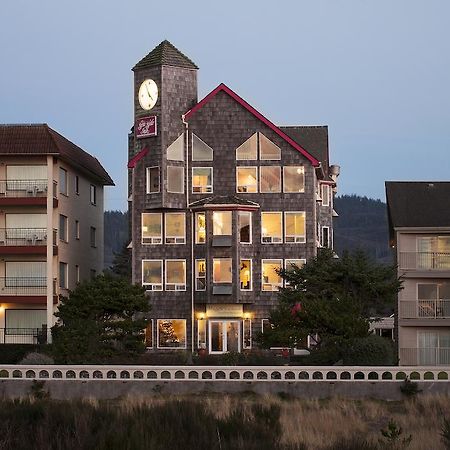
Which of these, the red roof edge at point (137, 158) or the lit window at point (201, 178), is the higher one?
the red roof edge at point (137, 158)

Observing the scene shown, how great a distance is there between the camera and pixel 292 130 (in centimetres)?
7525

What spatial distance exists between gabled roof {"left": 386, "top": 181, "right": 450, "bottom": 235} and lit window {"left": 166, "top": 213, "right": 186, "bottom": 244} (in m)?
11.8

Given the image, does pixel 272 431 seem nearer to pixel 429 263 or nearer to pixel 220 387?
pixel 220 387

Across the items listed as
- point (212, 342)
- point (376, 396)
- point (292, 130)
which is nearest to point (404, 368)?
point (376, 396)

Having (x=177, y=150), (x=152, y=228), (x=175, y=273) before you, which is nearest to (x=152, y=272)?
(x=175, y=273)

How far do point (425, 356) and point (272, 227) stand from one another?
1102 centimetres

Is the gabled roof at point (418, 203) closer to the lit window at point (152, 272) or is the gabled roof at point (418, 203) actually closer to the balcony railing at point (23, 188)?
the lit window at point (152, 272)

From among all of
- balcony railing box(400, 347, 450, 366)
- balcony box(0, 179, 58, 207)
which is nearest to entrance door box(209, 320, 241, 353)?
balcony railing box(400, 347, 450, 366)

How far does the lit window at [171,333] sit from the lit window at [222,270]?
3.17 meters

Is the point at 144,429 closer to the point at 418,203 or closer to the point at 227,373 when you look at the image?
the point at 227,373

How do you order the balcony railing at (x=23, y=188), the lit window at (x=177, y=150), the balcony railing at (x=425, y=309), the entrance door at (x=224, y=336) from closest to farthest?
the entrance door at (x=224, y=336) → the balcony railing at (x=23, y=188) → the balcony railing at (x=425, y=309) → the lit window at (x=177, y=150)

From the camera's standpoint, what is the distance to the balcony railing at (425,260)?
216 feet

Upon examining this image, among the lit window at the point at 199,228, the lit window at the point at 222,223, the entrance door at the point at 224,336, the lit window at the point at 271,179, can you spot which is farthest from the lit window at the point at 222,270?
the lit window at the point at 271,179

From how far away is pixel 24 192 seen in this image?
6550 cm
